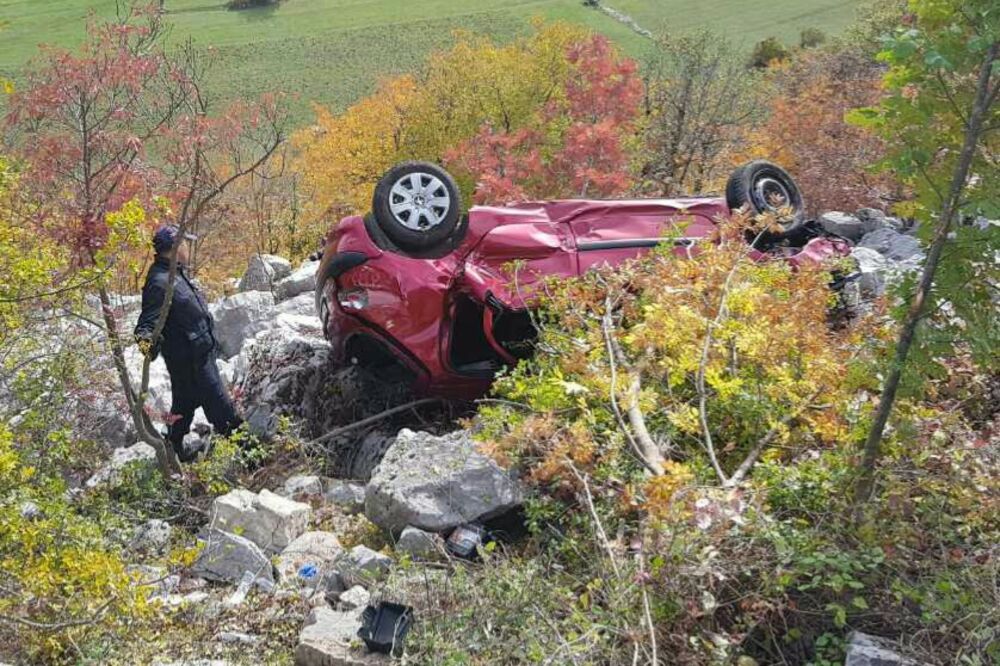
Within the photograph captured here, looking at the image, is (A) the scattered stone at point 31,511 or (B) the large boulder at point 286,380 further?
(B) the large boulder at point 286,380

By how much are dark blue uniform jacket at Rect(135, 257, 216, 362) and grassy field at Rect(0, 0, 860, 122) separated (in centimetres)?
4402

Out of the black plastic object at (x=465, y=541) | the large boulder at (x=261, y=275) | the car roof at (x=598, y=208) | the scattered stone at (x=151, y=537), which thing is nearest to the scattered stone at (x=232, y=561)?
the scattered stone at (x=151, y=537)

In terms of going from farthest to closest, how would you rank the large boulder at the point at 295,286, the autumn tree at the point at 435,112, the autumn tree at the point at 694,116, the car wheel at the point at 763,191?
the autumn tree at the point at 435,112 < the autumn tree at the point at 694,116 < the large boulder at the point at 295,286 < the car wheel at the point at 763,191

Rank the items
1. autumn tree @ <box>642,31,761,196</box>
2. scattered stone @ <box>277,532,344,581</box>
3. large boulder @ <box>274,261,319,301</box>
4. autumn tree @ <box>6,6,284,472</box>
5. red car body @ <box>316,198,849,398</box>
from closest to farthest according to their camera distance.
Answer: scattered stone @ <box>277,532,344,581</box> < autumn tree @ <box>6,6,284,472</box> < red car body @ <box>316,198,849,398</box> < large boulder @ <box>274,261,319,301</box> < autumn tree @ <box>642,31,761,196</box>

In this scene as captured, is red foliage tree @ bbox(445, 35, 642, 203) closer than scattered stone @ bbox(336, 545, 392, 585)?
No

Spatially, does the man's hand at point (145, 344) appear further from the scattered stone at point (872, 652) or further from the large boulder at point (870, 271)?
the large boulder at point (870, 271)

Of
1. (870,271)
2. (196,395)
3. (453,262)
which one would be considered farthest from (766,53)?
(196,395)

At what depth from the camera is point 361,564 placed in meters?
4.49

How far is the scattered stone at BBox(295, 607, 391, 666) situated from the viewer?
3.68m

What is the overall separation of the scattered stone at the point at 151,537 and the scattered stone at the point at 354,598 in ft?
4.53

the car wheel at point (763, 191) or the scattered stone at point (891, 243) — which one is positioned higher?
the car wheel at point (763, 191)

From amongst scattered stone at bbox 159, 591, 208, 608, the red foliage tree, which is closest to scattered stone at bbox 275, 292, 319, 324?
the red foliage tree

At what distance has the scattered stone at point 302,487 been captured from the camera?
5.84 m

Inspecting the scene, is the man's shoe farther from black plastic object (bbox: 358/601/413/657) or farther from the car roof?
black plastic object (bbox: 358/601/413/657)
